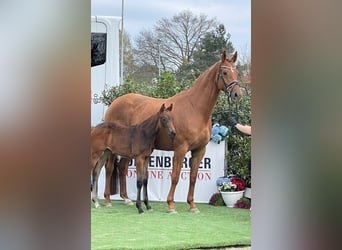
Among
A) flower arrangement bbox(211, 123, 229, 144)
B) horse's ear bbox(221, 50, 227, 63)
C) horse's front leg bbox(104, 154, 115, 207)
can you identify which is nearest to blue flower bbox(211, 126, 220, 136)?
flower arrangement bbox(211, 123, 229, 144)

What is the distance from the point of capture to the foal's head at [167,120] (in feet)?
4.91

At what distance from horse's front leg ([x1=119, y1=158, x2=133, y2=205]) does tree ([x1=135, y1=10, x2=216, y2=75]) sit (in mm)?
368

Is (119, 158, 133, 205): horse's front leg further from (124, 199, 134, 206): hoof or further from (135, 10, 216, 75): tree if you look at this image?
(135, 10, 216, 75): tree

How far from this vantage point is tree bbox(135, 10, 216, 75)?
144 cm

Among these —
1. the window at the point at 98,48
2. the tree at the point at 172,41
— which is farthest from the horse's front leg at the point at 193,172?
the window at the point at 98,48

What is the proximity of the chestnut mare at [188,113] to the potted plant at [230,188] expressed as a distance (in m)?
0.10

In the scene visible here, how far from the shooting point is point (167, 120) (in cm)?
151

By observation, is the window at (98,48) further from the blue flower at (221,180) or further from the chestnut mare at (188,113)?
the blue flower at (221,180)

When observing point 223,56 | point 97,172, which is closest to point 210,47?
point 223,56
